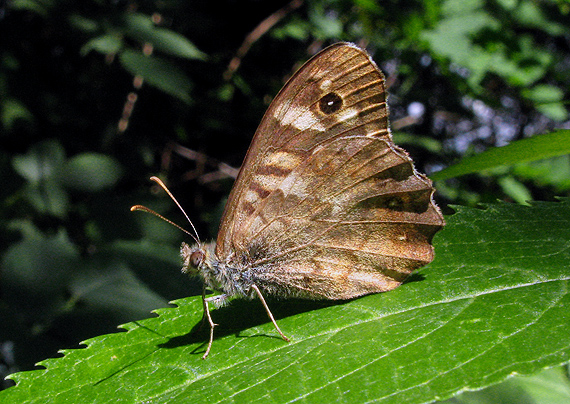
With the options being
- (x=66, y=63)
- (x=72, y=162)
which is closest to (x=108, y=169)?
(x=72, y=162)

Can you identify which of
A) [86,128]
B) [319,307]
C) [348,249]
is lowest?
[319,307]

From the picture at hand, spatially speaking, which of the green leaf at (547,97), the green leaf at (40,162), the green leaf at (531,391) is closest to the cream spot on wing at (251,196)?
the green leaf at (531,391)

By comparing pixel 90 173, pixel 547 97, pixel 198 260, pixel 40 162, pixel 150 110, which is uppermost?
pixel 150 110

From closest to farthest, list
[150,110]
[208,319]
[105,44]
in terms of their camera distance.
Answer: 1. [208,319]
2. [105,44]
3. [150,110]

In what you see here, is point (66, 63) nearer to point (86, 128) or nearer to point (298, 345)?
point (86, 128)

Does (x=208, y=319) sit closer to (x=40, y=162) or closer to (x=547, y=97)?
(x=40, y=162)

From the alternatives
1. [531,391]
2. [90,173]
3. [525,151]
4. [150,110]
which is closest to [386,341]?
[525,151]
